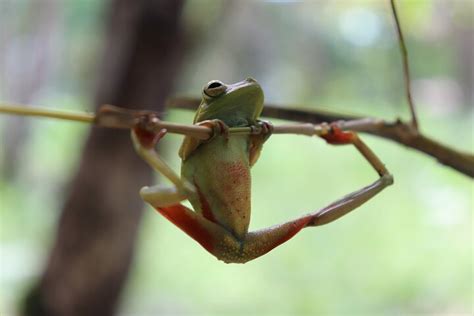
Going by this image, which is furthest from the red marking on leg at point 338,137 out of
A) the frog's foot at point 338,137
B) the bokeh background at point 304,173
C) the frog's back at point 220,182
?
the bokeh background at point 304,173

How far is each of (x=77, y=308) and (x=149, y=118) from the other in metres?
1.47

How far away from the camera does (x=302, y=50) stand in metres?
3.32

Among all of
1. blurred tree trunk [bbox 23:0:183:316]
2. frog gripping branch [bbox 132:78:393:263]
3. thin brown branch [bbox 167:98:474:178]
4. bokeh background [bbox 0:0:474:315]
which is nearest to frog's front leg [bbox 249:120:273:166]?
frog gripping branch [bbox 132:78:393:263]

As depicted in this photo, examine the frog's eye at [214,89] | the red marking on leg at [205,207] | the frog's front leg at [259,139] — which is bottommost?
the red marking on leg at [205,207]

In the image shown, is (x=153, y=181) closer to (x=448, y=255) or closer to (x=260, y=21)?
(x=448, y=255)

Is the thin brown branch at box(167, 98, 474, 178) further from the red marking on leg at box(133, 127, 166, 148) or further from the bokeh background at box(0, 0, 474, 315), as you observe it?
the bokeh background at box(0, 0, 474, 315)

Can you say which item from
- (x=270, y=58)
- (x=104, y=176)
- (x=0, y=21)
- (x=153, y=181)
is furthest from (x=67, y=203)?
(x=270, y=58)

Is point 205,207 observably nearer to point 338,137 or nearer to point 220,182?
point 220,182

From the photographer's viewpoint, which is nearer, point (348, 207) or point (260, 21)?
point (348, 207)

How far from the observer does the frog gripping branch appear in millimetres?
464

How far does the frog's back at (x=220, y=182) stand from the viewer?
0.47 meters

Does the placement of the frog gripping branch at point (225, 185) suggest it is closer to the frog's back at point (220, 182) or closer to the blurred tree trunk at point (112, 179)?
the frog's back at point (220, 182)

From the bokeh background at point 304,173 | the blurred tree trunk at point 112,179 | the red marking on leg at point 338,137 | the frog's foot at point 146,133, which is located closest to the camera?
the frog's foot at point 146,133

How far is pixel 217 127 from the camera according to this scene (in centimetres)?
45
